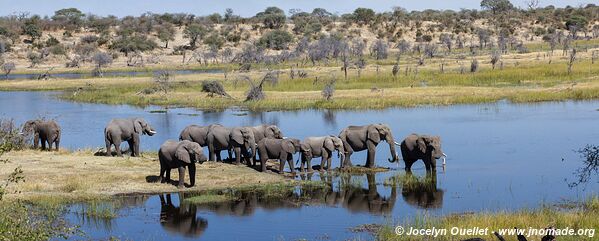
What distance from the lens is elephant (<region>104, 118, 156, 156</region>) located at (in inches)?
1112

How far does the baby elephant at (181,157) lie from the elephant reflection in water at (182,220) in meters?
1.26

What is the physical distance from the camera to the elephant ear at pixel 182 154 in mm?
23359

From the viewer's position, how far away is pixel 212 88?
54.7 m

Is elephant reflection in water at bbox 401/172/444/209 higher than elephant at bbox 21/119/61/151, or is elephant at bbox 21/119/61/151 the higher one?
elephant at bbox 21/119/61/151

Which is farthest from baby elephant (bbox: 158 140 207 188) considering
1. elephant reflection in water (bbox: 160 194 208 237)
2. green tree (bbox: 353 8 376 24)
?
green tree (bbox: 353 8 376 24)

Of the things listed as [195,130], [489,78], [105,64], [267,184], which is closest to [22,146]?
[195,130]

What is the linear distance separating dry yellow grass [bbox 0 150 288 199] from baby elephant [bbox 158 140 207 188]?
0.39 m


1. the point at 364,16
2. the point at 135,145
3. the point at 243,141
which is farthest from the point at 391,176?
the point at 364,16

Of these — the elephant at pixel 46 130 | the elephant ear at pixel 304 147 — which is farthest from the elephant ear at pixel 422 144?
the elephant at pixel 46 130

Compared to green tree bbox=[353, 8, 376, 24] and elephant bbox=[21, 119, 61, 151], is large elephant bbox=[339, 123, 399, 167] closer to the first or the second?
elephant bbox=[21, 119, 61, 151]

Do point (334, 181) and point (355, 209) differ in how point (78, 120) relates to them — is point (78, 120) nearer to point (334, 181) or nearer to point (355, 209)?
point (334, 181)

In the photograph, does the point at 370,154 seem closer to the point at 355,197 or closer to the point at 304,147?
the point at 304,147

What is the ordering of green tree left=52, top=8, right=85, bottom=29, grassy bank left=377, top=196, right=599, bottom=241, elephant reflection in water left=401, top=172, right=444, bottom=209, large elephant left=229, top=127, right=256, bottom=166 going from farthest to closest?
green tree left=52, top=8, right=85, bottom=29 < large elephant left=229, top=127, right=256, bottom=166 < elephant reflection in water left=401, top=172, right=444, bottom=209 < grassy bank left=377, top=196, right=599, bottom=241

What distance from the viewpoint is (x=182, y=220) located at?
20797 millimetres
